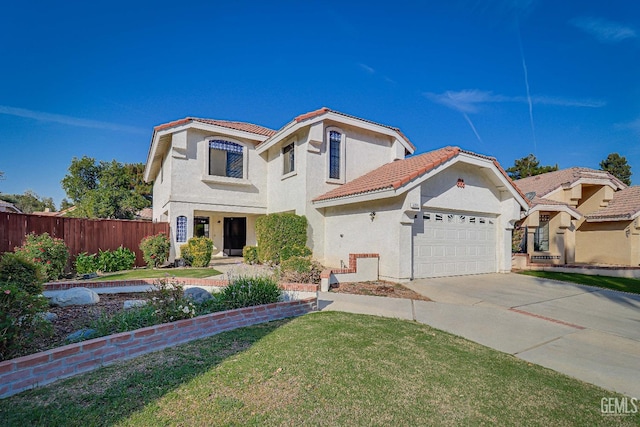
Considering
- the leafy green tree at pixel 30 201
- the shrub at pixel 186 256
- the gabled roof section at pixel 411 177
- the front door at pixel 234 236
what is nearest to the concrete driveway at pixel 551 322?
the gabled roof section at pixel 411 177

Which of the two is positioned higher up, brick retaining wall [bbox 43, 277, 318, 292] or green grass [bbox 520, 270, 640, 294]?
brick retaining wall [bbox 43, 277, 318, 292]

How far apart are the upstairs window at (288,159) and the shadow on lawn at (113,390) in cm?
1221

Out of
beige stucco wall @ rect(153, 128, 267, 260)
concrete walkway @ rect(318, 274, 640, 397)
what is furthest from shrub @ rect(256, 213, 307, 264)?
concrete walkway @ rect(318, 274, 640, 397)

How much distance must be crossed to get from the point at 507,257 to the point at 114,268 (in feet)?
59.4

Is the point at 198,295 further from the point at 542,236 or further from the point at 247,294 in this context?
the point at 542,236

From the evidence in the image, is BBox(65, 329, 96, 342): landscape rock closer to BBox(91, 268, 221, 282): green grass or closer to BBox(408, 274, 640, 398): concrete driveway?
BBox(91, 268, 221, 282): green grass

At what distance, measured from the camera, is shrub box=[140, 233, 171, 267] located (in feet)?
47.2

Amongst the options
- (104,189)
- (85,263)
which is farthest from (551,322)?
(104,189)

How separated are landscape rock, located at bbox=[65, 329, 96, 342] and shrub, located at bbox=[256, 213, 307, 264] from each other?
30.6 ft

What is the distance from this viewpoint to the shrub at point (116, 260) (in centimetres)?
1365

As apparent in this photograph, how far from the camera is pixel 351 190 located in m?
13.3

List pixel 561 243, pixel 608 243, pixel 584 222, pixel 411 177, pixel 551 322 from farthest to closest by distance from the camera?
pixel 584 222 → pixel 608 243 → pixel 561 243 → pixel 411 177 → pixel 551 322

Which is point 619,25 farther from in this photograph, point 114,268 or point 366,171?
point 114,268

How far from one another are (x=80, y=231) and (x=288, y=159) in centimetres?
984
